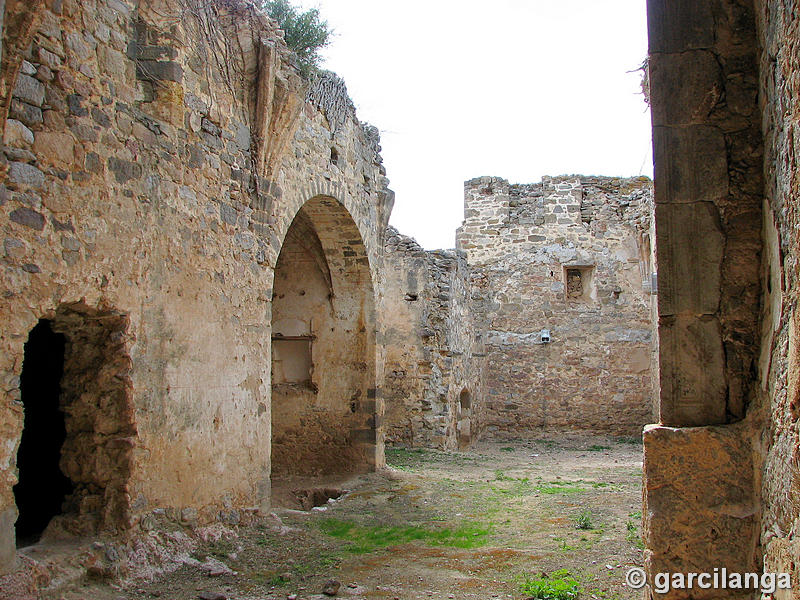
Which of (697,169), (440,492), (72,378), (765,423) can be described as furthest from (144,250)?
(440,492)

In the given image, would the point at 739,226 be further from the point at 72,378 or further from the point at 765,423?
the point at 72,378

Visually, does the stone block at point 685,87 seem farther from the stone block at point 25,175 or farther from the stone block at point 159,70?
the stone block at point 159,70

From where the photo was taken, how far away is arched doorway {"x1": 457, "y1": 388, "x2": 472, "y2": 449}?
1341 cm

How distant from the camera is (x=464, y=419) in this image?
542 inches

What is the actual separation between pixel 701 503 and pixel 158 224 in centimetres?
399

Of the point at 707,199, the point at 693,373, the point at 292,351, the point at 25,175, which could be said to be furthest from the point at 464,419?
the point at 707,199

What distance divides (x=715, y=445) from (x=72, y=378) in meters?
4.14

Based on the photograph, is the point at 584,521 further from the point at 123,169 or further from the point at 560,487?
the point at 123,169

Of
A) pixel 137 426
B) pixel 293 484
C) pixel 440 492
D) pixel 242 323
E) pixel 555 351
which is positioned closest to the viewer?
pixel 137 426

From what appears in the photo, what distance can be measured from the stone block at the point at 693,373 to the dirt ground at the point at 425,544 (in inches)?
84.4

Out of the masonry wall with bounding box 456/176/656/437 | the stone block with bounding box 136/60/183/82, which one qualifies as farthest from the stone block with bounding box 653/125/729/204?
the masonry wall with bounding box 456/176/656/437

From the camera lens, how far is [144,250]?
15.7ft

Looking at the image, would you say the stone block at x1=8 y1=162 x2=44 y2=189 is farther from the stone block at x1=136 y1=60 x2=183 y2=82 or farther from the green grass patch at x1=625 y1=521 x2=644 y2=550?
the green grass patch at x1=625 y1=521 x2=644 y2=550

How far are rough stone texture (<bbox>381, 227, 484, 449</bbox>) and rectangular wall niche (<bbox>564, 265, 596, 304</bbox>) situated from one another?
405 cm
